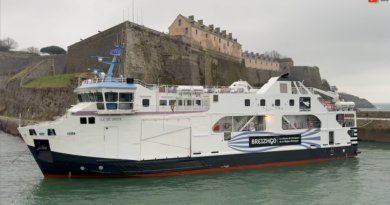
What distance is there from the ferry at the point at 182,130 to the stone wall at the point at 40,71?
3178cm

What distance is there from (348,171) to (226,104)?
7.68 m

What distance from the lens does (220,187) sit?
42.3 feet

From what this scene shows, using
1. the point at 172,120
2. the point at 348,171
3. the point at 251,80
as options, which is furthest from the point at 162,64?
the point at 251,80

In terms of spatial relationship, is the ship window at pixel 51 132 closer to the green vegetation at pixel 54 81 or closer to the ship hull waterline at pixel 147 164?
the ship hull waterline at pixel 147 164

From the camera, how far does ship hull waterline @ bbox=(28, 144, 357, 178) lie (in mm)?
13242

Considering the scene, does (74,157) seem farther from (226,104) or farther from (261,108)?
(261,108)

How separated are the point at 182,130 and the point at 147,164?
96.1 inches

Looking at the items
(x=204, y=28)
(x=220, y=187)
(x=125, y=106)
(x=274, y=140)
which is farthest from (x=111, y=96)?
(x=204, y=28)

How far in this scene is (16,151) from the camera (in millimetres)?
22281

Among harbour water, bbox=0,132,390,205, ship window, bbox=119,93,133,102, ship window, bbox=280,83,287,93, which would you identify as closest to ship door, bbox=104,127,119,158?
harbour water, bbox=0,132,390,205

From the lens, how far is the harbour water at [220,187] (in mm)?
11469

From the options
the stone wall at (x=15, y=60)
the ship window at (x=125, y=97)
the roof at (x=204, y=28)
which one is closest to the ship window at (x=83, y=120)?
the ship window at (x=125, y=97)

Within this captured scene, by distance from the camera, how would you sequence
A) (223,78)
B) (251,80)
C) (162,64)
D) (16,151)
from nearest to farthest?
(16,151), (162,64), (223,78), (251,80)

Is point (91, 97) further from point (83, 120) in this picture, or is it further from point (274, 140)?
point (274, 140)
